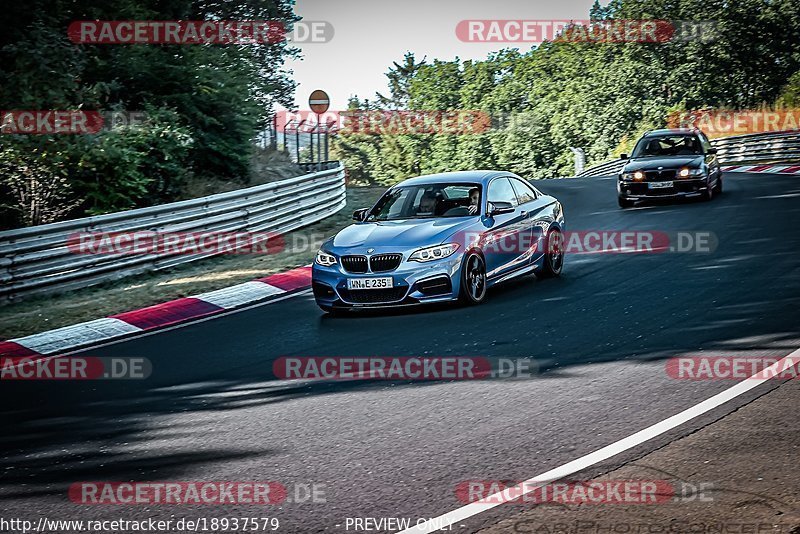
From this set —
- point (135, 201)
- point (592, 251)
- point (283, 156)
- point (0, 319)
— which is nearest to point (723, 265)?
point (592, 251)

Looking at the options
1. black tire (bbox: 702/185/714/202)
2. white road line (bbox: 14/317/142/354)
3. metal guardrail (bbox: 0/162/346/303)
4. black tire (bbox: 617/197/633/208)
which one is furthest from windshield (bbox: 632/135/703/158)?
white road line (bbox: 14/317/142/354)

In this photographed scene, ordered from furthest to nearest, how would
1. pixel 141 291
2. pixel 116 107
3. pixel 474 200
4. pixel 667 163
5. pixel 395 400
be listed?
pixel 667 163, pixel 116 107, pixel 141 291, pixel 474 200, pixel 395 400

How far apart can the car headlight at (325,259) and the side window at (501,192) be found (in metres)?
2.23

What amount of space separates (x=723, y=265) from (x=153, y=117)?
486 inches

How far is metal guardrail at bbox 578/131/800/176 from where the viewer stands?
37438 mm

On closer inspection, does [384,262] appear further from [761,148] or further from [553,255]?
[761,148]

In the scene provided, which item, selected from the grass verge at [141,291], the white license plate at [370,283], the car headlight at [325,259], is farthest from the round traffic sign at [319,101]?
the white license plate at [370,283]

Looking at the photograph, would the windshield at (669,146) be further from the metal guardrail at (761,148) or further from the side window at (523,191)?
the metal guardrail at (761,148)

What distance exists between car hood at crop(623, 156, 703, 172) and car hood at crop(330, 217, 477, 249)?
10.6 metres

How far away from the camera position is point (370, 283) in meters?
11.6

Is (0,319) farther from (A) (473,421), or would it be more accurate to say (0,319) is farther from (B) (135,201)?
(A) (473,421)

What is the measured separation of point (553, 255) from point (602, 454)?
7.90 metres

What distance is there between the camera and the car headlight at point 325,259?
11907mm

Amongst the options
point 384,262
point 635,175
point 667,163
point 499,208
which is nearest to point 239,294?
point 384,262
